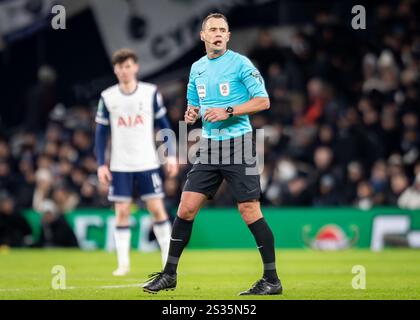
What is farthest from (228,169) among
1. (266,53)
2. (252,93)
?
(266,53)

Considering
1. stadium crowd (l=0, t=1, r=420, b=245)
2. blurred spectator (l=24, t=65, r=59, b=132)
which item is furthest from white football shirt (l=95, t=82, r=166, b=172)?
blurred spectator (l=24, t=65, r=59, b=132)

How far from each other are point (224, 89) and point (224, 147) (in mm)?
551

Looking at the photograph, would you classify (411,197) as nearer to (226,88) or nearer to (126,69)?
(126,69)

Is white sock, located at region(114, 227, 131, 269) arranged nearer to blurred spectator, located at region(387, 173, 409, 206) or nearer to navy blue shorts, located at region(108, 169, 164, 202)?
navy blue shorts, located at region(108, 169, 164, 202)

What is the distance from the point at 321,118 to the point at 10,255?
7268mm

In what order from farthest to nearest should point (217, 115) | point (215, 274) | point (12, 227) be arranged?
1. point (12, 227)
2. point (215, 274)
3. point (217, 115)

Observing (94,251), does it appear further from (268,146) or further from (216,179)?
(216,179)

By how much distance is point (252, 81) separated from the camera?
30.9ft

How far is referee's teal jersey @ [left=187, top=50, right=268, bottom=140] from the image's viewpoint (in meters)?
9.52

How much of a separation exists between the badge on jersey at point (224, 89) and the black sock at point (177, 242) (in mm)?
1273

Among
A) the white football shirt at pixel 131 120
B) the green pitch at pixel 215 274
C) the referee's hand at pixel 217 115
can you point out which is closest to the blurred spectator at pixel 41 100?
the green pitch at pixel 215 274
